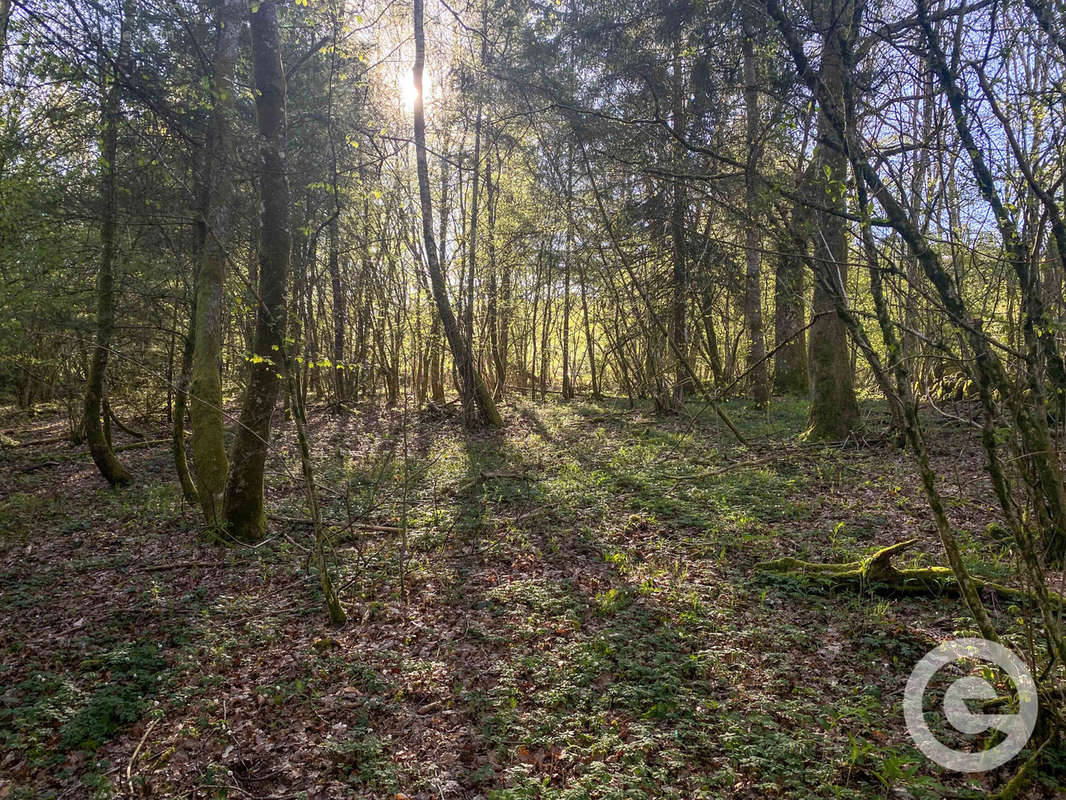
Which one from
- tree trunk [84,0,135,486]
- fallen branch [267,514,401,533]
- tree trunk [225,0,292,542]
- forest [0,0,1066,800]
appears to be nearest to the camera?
forest [0,0,1066,800]

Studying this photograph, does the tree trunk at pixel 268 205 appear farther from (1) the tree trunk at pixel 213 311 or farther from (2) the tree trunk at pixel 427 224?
(2) the tree trunk at pixel 427 224

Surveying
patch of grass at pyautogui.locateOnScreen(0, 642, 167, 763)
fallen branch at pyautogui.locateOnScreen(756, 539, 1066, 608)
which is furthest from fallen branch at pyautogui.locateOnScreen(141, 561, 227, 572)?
fallen branch at pyautogui.locateOnScreen(756, 539, 1066, 608)

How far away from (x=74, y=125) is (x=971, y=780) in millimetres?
11277

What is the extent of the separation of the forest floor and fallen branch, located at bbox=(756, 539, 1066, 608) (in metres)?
0.19

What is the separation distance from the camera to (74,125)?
301 inches

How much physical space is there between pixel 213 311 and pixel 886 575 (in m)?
7.45

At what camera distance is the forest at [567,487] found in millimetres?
2990

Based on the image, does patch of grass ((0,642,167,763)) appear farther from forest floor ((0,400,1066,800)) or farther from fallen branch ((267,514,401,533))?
fallen branch ((267,514,401,533))

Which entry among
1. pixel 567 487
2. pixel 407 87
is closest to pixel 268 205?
pixel 567 487

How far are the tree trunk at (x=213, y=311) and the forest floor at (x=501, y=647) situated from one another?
0.89 metres

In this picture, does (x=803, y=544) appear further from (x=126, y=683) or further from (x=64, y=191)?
(x=64, y=191)

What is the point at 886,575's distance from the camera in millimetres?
→ 4559

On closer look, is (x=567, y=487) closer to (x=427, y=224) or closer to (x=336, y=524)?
(x=336, y=524)

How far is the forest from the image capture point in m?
2.99
